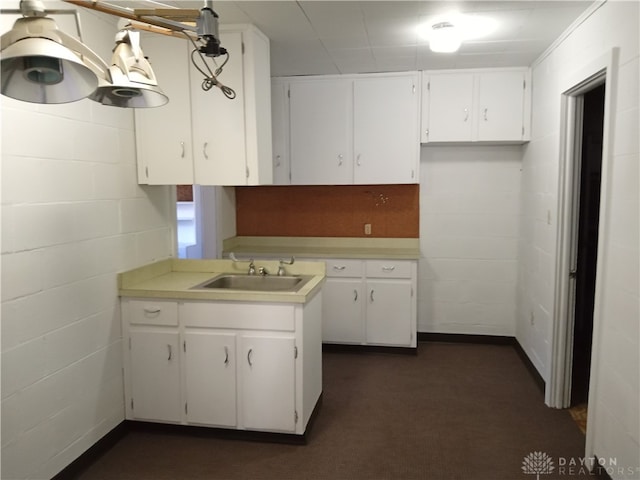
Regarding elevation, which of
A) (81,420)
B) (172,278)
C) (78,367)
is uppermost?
(172,278)

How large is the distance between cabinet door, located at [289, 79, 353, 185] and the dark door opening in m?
1.86

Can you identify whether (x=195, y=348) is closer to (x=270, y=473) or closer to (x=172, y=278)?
(x=172, y=278)

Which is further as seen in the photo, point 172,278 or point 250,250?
point 250,250

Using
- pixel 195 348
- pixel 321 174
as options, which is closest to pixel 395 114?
pixel 321 174

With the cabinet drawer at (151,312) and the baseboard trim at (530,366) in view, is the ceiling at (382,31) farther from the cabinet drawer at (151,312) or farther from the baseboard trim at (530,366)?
the baseboard trim at (530,366)

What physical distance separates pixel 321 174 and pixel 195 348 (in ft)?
6.98

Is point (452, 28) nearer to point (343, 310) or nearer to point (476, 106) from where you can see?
point (476, 106)

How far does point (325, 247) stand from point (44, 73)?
3.58 metres

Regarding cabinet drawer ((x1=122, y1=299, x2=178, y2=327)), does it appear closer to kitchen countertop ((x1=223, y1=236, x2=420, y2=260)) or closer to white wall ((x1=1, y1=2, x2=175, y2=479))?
white wall ((x1=1, y1=2, x2=175, y2=479))

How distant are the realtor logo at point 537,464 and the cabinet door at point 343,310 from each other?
1.88 m

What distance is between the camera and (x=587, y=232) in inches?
151

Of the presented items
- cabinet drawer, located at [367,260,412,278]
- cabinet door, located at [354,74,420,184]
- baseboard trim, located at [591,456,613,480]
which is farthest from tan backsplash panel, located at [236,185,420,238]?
baseboard trim, located at [591,456,613,480]

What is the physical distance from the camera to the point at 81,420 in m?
2.65

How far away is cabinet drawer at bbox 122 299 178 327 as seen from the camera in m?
2.91
